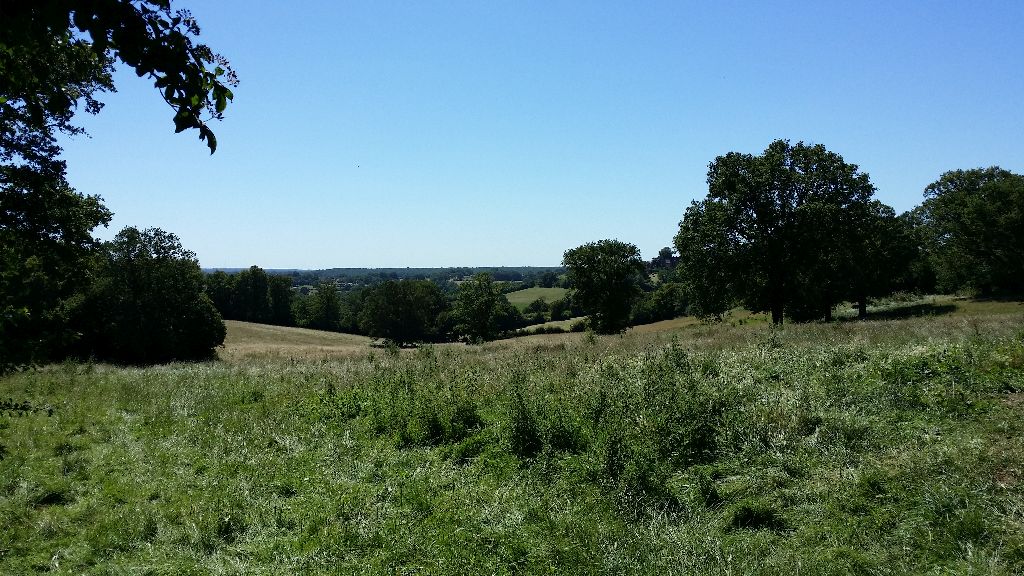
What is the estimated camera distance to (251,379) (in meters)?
18.1

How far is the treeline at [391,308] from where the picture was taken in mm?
66562

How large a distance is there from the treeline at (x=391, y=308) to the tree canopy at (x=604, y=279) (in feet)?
52.7

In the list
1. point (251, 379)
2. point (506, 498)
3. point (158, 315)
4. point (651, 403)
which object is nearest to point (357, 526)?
point (506, 498)

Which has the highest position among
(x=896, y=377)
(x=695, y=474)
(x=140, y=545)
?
(x=896, y=377)

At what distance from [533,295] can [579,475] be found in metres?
126

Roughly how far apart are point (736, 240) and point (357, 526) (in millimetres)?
30522

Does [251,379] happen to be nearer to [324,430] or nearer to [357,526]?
[324,430]

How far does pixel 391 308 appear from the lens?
77250mm

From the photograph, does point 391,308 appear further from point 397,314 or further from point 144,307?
point 144,307

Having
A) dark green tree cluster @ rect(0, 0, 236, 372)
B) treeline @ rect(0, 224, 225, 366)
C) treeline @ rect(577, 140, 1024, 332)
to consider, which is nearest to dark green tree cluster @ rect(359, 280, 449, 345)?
treeline @ rect(0, 224, 225, 366)

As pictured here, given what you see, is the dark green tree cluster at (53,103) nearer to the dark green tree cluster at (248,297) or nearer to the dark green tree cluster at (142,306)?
the dark green tree cluster at (142,306)

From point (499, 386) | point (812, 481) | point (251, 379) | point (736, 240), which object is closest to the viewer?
point (812, 481)

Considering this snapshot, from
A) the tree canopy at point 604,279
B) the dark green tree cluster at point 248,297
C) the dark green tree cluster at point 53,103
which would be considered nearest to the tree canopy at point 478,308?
the tree canopy at point 604,279

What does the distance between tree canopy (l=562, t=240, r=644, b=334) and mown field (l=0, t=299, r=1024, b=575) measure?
39.4 meters
